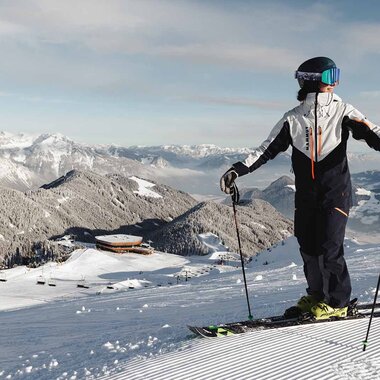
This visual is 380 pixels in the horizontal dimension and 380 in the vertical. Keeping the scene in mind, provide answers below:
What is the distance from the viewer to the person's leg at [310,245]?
5.97m

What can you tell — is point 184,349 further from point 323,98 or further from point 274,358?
point 323,98

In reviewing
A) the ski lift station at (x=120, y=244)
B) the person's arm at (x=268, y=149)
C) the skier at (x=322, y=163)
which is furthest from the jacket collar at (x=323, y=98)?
the ski lift station at (x=120, y=244)

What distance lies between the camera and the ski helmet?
5867 mm

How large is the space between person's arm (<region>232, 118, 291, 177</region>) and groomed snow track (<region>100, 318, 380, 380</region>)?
206 centimetres

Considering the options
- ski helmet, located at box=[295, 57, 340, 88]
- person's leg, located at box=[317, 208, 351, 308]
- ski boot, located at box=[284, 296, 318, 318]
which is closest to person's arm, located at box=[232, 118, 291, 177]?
ski helmet, located at box=[295, 57, 340, 88]

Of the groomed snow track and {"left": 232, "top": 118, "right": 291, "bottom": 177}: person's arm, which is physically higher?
{"left": 232, "top": 118, "right": 291, "bottom": 177}: person's arm

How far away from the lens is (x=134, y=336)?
705 cm

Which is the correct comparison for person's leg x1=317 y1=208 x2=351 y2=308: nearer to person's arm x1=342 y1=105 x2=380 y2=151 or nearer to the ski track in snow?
the ski track in snow

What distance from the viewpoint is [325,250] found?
594cm

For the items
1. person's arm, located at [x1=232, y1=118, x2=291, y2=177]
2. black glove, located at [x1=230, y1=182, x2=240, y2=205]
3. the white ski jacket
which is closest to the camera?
the white ski jacket

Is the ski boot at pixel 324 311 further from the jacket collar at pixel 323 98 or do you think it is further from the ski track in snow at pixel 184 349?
the jacket collar at pixel 323 98

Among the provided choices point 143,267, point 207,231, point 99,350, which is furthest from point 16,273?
point 207,231

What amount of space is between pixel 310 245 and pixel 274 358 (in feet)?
5.47

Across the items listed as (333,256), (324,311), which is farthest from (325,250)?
(324,311)
